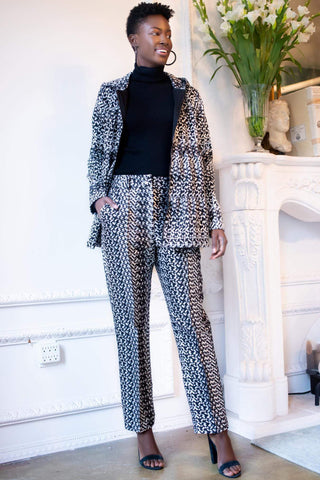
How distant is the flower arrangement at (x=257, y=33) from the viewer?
7.95 feet

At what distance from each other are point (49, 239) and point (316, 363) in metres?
1.39

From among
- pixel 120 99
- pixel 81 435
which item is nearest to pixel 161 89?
pixel 120 99

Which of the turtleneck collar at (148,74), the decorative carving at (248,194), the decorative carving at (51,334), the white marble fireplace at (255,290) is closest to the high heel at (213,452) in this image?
the white marble fireplace at (255,290)

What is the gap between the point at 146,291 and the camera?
2.03 m

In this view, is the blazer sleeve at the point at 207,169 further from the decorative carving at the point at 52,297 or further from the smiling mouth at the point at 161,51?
the decorative carving at the point at 52,297

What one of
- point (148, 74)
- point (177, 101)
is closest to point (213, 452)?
point (177, 101)

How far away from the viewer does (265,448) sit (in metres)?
2.17

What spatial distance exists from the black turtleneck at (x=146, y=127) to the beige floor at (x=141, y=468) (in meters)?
1.00

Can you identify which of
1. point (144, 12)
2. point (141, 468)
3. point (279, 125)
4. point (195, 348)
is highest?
point (144, 12)

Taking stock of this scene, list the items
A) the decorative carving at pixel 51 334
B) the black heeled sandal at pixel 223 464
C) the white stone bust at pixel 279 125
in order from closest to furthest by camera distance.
A: the black heeled sandal at pixel 223 464
the decorative carving at pixel 51 334
the white stone bust at pixel 279 125

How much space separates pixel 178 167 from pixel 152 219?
0.20 metres

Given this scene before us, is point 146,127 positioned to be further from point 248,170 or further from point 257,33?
point 257,33

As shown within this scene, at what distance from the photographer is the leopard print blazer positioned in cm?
195

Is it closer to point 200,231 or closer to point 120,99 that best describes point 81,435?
point 200,231
